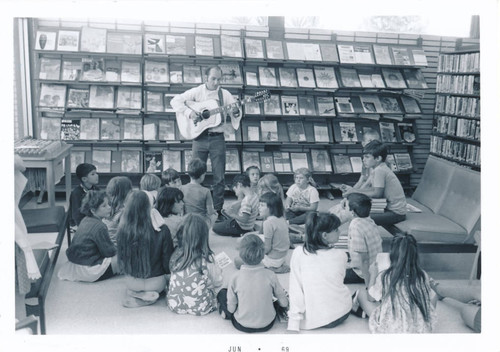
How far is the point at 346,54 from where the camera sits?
5594 mm

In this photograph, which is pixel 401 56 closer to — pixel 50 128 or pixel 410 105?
pixel 410 105

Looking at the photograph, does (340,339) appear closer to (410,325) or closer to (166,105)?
(410,325)

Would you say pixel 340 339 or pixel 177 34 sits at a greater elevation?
pixel 177 34

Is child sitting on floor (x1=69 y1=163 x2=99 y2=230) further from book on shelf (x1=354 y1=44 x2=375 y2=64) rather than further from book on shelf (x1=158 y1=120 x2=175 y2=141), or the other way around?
book on shelf (x1=354 y1=44 x2=375 y2=64)

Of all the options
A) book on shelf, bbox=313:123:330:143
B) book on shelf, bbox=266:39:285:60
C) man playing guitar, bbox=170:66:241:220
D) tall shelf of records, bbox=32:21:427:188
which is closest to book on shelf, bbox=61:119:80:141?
tall shelf of records, bbox=32:21:427:188

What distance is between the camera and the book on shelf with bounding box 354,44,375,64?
561 cm

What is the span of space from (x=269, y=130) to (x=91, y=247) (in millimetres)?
2996

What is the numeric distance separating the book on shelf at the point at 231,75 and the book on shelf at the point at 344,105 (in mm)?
1225

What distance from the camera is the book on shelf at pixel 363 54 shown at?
18.4ft

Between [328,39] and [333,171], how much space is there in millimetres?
1624

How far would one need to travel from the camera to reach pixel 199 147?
4.77 meters

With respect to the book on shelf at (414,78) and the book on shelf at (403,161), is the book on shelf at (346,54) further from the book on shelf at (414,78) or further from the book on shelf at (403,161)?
the book on shelf at (403,161)

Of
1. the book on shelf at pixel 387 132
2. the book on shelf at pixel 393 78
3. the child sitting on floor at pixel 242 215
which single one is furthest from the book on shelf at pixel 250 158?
the book on shelf at pixel 393 78
